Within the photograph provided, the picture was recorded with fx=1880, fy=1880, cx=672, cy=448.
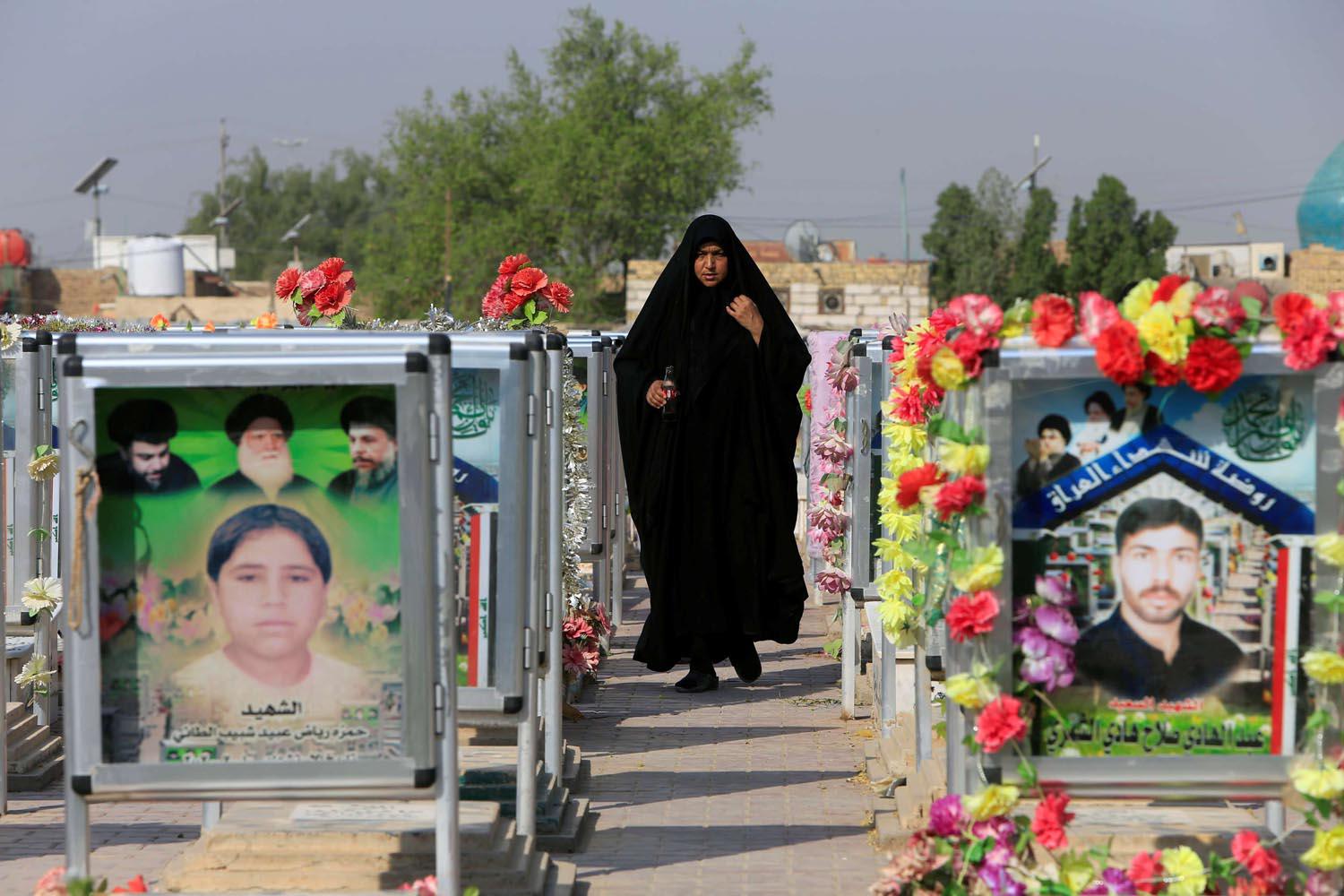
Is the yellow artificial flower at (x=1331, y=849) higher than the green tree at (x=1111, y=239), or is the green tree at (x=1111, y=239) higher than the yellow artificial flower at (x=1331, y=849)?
the green tree at (x=1111, y=239)

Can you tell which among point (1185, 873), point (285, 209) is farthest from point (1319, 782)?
point (285, 209)

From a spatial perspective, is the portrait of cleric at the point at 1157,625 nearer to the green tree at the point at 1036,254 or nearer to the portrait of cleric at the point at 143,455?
the portrait of cleric at the point at 143,455

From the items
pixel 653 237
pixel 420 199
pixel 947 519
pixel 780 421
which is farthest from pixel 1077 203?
pixel 947 519

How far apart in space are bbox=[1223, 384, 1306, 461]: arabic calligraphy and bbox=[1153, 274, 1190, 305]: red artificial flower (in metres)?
0.27

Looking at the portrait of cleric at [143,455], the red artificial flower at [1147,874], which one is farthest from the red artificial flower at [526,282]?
the red artificial flower at [1147,874]

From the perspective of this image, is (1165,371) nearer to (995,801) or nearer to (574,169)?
(995,801)

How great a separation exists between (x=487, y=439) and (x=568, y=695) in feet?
12.3

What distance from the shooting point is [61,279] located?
60.2m

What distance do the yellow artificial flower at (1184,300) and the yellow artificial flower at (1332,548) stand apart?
58cm

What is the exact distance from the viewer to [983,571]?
4059 millimetres

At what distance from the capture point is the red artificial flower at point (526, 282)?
772 centimetres

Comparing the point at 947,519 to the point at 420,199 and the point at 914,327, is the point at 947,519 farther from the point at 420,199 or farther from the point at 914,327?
the point at 420,199

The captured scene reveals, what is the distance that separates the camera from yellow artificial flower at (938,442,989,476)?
13.3 ft

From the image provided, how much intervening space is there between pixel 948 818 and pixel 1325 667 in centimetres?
89
